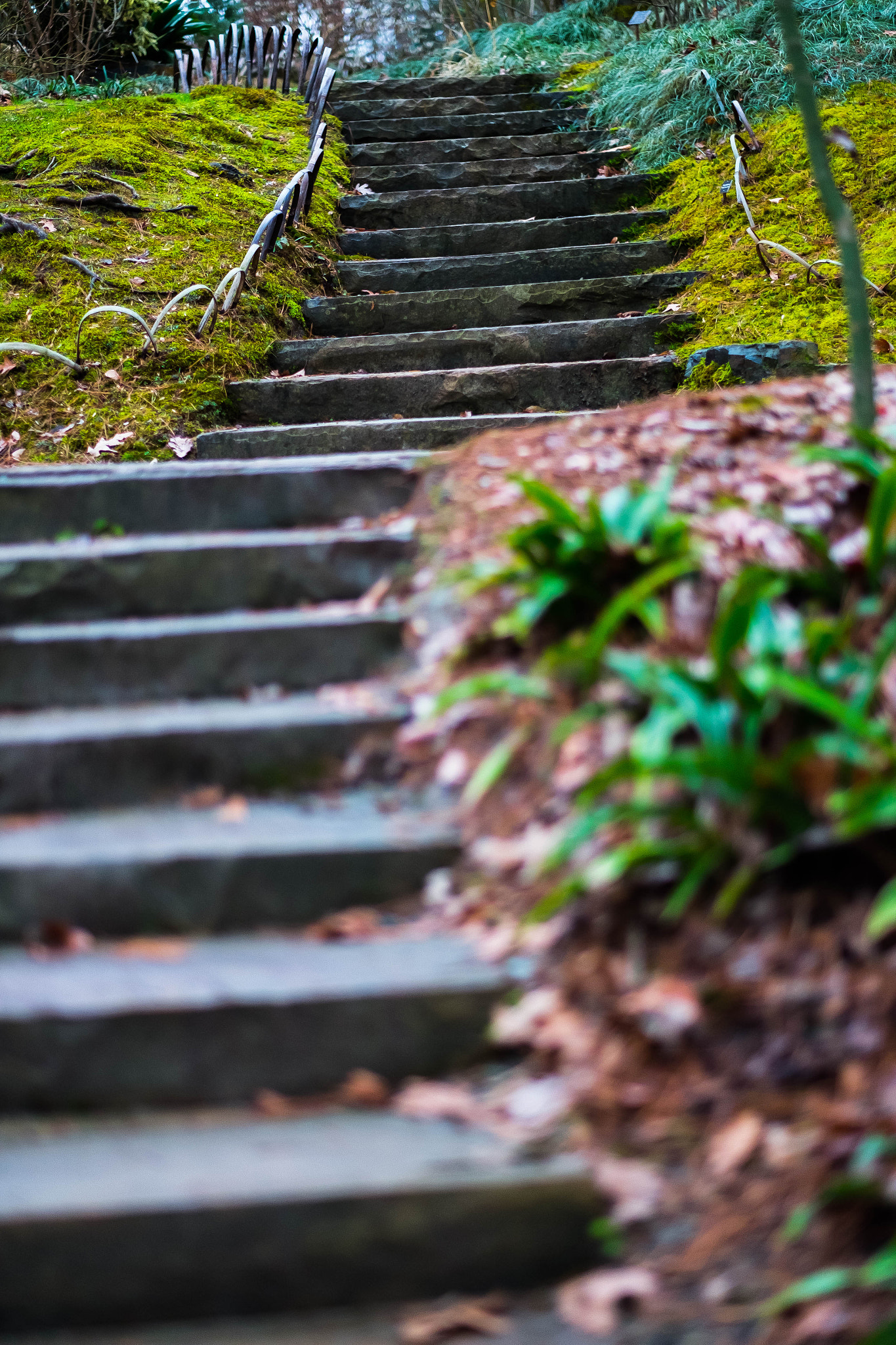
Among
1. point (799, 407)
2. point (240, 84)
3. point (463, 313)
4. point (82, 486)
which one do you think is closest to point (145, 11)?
point (240, 84)

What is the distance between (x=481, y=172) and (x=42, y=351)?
3.41 m

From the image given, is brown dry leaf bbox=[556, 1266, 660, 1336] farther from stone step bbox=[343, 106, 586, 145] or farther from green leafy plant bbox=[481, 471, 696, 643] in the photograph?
stone step bbox=[343, 106, 586, 145]

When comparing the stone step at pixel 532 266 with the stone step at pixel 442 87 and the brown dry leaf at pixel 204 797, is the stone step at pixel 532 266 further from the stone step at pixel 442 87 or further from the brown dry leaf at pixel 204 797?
the brown dry leaf at pixel 204 797

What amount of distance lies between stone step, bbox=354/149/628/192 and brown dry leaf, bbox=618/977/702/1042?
522cm

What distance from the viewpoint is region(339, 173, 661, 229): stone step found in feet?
16.6

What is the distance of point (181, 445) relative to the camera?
134 inches

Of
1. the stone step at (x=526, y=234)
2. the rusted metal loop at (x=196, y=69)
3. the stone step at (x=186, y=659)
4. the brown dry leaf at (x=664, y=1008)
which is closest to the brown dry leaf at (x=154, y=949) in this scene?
the stone step at (x=186, y=659)

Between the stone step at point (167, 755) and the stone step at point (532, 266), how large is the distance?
10.3 feet

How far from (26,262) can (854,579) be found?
Result: 154 inches

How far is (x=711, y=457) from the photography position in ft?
7.34

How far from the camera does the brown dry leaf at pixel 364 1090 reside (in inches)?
57.6

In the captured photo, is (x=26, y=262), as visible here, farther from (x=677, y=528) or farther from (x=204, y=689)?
(x=677, y=528)

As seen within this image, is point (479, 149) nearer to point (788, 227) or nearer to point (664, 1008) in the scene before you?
point (788, 227)

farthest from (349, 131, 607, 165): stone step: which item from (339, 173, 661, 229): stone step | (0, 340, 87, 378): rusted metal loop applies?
(0, 340, 87, 378): rusted metal loop
